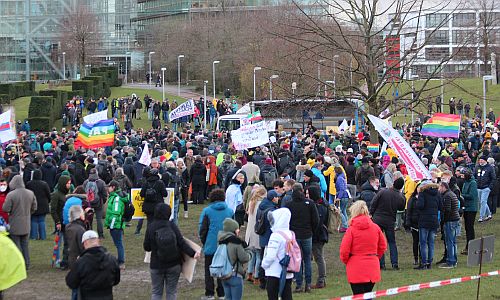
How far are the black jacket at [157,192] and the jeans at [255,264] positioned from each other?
2578mm

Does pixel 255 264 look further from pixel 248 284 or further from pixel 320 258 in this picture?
pixel 320 258

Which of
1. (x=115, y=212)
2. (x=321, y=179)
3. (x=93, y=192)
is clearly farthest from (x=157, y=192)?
(x=321, y=179)

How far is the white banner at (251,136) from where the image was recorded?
25.5 m

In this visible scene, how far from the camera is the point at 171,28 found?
334 ft

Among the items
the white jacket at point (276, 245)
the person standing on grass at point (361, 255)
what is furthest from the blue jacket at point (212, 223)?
the person standing on grass at point (361, 255)

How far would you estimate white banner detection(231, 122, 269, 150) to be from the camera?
1005 inches

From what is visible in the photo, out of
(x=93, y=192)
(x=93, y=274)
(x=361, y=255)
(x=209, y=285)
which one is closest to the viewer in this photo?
(x=93, y=274)

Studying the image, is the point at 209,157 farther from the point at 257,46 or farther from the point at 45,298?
the point at 257,46

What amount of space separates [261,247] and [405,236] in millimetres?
6868

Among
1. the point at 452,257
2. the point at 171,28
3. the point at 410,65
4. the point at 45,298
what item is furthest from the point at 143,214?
the point at 171,28

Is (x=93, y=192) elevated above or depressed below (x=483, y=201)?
above

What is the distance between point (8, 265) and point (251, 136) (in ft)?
48.4

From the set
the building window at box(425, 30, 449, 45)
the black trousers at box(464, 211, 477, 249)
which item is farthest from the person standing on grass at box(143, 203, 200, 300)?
the building window at box(425, 30, 449, 45)

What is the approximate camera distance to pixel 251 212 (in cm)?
1548
